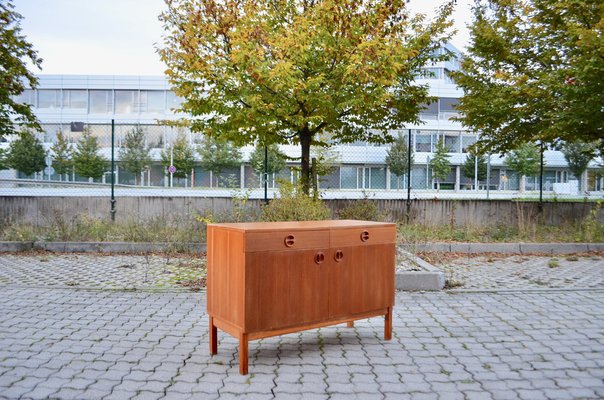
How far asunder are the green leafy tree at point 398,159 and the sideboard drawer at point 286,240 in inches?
412

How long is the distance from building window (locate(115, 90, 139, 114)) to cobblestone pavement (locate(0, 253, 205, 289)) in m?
47.0

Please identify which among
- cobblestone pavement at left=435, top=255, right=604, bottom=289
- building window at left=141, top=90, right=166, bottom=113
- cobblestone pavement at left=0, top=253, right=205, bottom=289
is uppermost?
building window at left=141, top=90, right=166, bottom=113

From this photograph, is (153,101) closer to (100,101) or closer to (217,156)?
(100,101)

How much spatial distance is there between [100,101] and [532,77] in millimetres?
49833

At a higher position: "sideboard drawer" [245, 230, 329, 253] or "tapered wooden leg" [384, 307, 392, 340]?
"sideboard drawer" [245, 230, 329, 253]

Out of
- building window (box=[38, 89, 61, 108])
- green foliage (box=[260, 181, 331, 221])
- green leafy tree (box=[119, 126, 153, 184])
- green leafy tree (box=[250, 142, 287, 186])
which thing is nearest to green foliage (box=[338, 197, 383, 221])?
green foliage (box=[260, 181, 331, 221])

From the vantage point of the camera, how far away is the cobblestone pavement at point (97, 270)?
800cm

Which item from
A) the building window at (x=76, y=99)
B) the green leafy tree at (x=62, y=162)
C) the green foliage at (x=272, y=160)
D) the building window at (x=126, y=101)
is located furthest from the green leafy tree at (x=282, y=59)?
the building window at (x=76, y=99)

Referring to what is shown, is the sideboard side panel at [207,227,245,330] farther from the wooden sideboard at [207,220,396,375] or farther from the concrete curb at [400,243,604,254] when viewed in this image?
the concrete curb at [400,243,604,254]

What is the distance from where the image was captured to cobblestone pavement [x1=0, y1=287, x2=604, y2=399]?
13.1ft

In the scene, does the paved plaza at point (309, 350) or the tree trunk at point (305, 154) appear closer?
the paved plaza at point (309, 350)

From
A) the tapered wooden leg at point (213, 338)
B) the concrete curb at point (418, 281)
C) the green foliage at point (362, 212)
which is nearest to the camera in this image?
the tapered wooden leg at point (213, 338)

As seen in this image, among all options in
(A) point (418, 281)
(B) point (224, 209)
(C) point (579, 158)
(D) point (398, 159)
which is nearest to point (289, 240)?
(A) point (418, 281)

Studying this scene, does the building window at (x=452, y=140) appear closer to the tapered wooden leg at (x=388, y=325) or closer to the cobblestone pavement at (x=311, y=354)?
the cobblestone pavement at (x=311, y=354)
